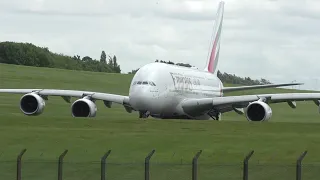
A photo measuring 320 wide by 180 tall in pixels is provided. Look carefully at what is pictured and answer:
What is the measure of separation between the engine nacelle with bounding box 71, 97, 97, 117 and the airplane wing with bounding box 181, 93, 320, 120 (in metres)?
5.92

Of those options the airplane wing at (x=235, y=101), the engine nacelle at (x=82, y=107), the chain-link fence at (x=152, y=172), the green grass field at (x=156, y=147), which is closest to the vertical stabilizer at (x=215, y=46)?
the airplane wing at (x=235, y=101)

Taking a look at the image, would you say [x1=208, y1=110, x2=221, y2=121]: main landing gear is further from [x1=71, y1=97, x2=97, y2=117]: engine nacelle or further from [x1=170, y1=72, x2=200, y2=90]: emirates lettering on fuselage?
[x1=71, y1=97, x2=97, y2=117]: engine nacelle

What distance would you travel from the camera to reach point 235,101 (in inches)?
2121

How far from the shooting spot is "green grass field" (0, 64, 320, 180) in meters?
24.5

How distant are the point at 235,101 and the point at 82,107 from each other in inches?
329

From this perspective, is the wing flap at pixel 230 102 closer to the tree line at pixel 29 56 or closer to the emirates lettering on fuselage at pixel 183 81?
the emirates lettering on fuselage at pixel 183 81

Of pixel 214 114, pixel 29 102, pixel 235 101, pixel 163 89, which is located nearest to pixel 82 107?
pixel 29 102

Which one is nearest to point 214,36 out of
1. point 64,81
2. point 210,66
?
point 210,66

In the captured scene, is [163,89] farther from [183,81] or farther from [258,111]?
[258,111]

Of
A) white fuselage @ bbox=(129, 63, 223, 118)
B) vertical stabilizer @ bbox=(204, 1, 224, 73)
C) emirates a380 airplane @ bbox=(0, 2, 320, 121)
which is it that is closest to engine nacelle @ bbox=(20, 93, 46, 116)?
emirates a380 airplane @ bbox=(0, 2, 320, 121)

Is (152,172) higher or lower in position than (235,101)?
lower

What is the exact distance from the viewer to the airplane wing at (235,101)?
168 ft

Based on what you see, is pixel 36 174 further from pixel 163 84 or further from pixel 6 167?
pixel 163 84

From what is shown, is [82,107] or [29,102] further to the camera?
[29,102]
